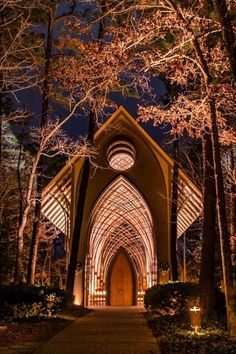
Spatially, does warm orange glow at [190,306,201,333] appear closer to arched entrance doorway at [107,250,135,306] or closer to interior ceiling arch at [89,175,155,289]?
interior ceiling arch at [89,175,155,289]

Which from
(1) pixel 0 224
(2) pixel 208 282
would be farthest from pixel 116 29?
(1) pixel 0 224

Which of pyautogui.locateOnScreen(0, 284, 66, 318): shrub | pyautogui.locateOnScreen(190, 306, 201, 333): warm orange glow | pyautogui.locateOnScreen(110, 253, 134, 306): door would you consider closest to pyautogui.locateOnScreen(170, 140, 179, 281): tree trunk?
pyautogui.locateOnScreen(110, 253, 134, 306): door

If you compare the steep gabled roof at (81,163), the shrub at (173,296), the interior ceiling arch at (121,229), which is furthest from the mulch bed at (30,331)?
the interior ceiling arch at (121,229)

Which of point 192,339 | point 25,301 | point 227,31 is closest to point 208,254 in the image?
point 192,339

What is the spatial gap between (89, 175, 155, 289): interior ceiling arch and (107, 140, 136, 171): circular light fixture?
2.86 feet

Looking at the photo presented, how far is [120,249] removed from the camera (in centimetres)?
3338

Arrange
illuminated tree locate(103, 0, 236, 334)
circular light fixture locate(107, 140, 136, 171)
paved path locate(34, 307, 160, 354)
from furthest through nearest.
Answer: circular light fixture locate(107, 140, 136, 171)
illuminated tree locate(103, 0, 236, 334)
paved path locate(34, 307, 160, 354)

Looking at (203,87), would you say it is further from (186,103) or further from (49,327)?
(49,327)

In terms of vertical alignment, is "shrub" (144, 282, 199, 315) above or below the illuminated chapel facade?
below

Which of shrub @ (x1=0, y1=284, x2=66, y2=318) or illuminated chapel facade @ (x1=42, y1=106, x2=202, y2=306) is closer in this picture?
shrub @ (x1=0, y1=284, x2=66, y2=318)

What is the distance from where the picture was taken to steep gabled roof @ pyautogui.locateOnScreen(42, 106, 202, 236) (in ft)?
83.0

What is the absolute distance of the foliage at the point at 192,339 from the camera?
26.2 feet

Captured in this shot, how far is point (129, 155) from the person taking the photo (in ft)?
88.4

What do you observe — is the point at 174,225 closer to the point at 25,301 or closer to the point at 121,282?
the point at 121,282
